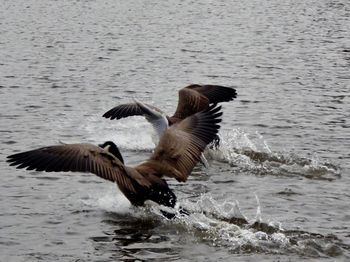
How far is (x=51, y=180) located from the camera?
1184 cm

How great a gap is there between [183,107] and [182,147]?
316 cm

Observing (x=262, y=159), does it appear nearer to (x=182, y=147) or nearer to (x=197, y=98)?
(x=197, y=98)

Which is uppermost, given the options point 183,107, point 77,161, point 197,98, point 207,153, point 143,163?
point 197,98

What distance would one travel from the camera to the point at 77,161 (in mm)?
8906

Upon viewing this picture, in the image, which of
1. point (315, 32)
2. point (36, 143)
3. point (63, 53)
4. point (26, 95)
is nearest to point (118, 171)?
point (36, 143)

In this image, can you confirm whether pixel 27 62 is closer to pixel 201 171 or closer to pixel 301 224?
pixel 201 171

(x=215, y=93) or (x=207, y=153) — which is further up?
(x=215, y=93)

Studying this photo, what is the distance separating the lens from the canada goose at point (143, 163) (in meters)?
8.91

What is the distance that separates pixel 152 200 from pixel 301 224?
6.43 ft

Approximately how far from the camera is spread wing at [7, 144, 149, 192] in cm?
885

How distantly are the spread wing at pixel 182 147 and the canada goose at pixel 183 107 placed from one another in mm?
1903

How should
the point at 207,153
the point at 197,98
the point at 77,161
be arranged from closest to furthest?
the point at 77,161, the point at 197,98, the point at 207,153

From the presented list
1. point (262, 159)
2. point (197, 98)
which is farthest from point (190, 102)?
point (262, 159)

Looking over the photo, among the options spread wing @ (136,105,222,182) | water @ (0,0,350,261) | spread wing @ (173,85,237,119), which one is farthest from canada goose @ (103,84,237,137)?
spread wing @ (136,105,222,182)
